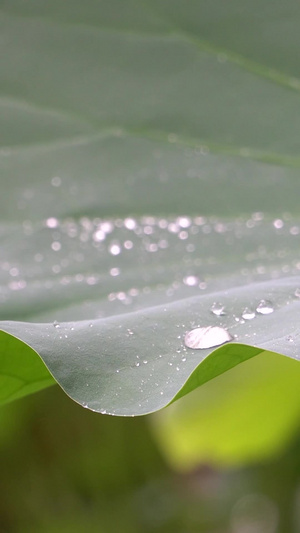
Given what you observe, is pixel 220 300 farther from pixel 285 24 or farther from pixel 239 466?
pixel 239 466

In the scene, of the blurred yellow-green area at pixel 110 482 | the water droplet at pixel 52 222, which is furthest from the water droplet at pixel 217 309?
the blurred yellow-green area at pixel 110 482

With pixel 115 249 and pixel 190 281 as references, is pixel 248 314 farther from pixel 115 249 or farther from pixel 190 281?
pixel 115 249

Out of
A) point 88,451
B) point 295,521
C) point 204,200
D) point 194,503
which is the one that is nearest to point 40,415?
point 88,451

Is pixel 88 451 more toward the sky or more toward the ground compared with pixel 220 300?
more toward the ground

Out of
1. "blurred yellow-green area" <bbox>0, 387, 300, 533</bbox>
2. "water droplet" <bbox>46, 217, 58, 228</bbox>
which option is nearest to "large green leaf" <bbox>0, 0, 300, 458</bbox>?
"water droplet" <bbox>46, 217, 58, 228</bbox>

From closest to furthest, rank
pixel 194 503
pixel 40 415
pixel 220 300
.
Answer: pixel 220 300, pixel 40 415, pixel 194 503

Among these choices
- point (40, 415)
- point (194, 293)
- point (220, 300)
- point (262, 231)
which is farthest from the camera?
point (40, 415)
